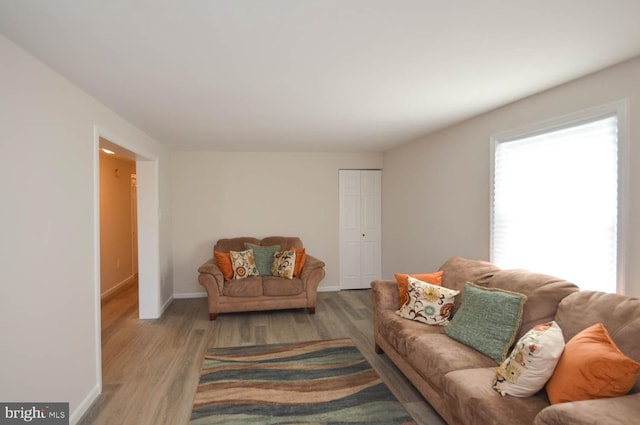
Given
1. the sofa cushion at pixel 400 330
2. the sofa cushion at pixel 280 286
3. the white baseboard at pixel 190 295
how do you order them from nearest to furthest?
the sofa cushion at pixel 400 330 < the sofa cushion at pixel 280 286 < the white baseboard at pixel 190 295

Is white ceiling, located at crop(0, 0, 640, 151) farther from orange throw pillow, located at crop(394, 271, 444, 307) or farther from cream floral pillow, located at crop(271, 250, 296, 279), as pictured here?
cream floral pillow, located at crop(271, 250, 296, 279)

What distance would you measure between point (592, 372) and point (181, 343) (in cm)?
349

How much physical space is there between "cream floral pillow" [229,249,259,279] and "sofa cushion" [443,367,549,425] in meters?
3.12

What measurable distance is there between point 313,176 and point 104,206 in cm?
345

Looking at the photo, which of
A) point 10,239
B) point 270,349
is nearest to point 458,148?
point 270,349

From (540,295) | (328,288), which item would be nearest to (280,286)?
(328,288)

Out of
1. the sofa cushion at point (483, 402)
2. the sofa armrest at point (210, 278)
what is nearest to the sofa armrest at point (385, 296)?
the sofa cushion at point (483, 402)

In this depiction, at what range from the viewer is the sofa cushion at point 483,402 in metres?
1.57

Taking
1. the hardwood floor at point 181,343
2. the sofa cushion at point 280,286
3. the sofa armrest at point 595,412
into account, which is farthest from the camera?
the sofa cushion at point 280,286

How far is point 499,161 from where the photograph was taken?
10.2 feet

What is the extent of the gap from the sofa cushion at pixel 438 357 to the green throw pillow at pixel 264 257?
2663 mm

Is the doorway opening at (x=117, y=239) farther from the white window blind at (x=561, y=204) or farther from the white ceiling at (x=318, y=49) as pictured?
the white window blind at (x=561, y=204)

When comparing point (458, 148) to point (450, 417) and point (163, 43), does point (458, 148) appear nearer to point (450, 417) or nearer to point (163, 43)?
point (450, 417)

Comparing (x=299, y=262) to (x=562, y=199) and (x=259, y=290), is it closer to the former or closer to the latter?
(x=259, y=290)
